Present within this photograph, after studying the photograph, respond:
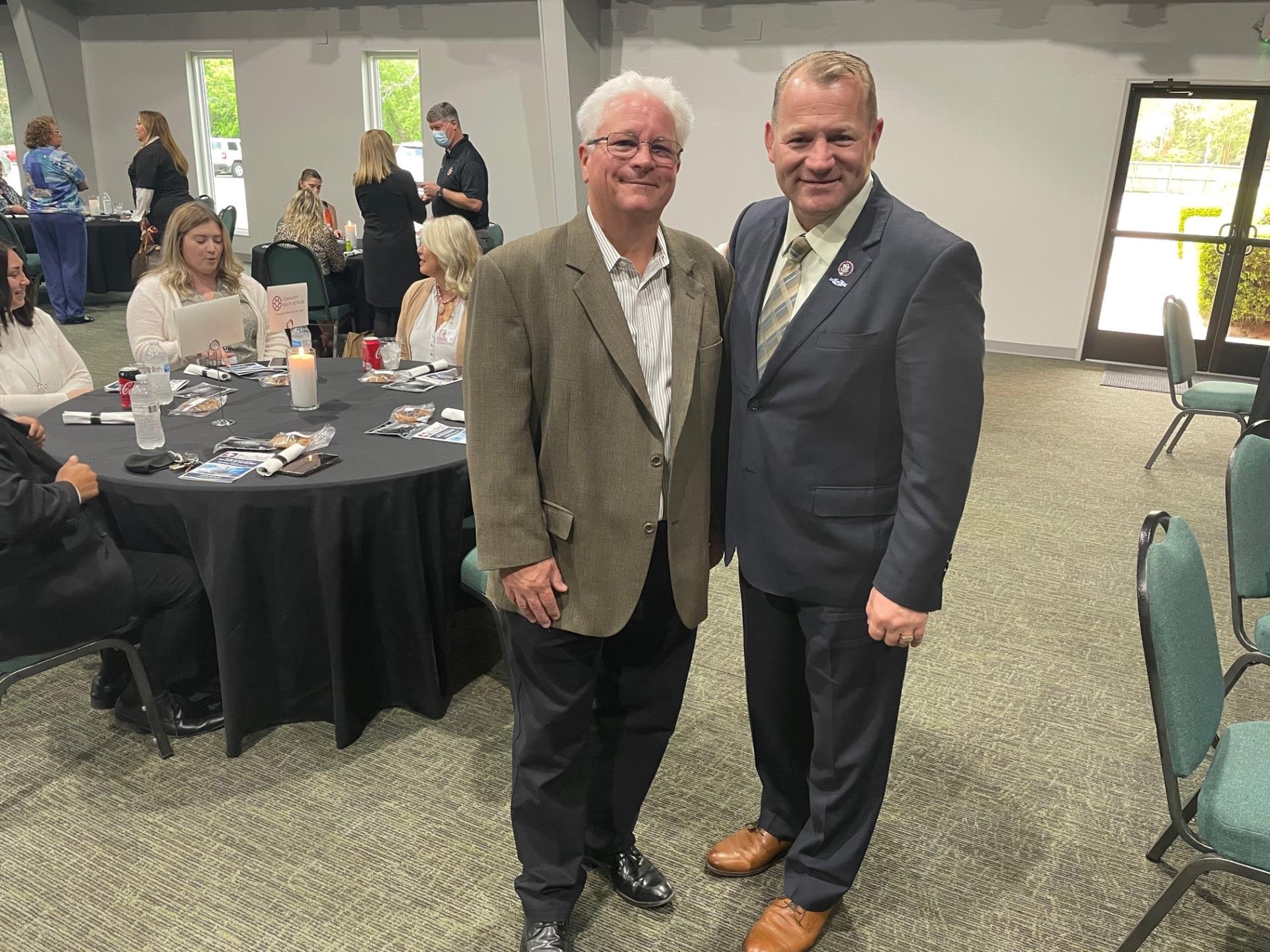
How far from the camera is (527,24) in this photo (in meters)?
8.97

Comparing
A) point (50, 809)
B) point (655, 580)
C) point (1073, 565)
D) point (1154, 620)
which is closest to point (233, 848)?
point (50, 809)

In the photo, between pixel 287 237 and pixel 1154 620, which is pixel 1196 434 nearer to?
pixel 1154 620

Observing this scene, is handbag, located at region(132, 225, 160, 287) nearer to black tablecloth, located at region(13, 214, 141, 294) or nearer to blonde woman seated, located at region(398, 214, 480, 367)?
black tablecloth, located at region(13, 214, 141, 294)

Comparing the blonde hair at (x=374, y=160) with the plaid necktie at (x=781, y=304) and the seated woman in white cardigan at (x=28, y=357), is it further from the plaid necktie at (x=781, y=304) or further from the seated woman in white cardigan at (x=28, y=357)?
the plaid necktie at (x=781, y=304)

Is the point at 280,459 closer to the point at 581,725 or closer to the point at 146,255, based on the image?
the point at 581,725

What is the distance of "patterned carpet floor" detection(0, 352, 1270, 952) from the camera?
1915 millimetres

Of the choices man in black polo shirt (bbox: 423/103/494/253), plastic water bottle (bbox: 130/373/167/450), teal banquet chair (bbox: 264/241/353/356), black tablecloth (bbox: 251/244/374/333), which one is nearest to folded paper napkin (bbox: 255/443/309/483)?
plastic water bottle (bbox: 130/373/167/450)

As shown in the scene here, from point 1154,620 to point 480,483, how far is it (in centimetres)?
112

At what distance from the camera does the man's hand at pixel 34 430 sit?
247 cm

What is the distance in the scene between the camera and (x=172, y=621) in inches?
97.8

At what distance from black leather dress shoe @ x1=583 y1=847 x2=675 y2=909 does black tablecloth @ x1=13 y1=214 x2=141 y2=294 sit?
26.7 feet

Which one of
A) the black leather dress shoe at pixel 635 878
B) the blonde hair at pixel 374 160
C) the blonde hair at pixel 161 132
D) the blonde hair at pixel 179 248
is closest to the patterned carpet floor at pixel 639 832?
the black leather dress shoe at pixel 635 878

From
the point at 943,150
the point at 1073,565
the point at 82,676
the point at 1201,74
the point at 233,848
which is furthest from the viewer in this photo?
the point at 943,150

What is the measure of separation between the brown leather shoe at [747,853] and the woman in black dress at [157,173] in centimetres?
746
